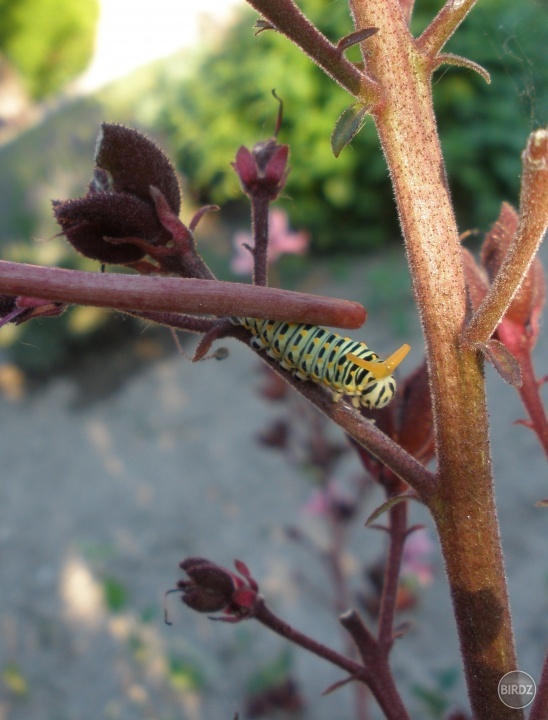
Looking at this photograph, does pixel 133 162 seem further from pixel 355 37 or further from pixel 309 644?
pixel 309 644

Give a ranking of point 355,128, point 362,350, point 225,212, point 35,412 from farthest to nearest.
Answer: point 225,212, point 35,412, point 362,350, point 355,128

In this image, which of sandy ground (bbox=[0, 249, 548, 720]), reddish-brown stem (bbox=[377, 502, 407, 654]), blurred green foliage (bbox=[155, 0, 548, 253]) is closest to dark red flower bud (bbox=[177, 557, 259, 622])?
reddish-brown stem (bbox=[377, 502, 407, 654])

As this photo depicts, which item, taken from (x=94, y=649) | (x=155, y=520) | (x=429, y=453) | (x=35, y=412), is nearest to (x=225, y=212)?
(x=35, y=412)

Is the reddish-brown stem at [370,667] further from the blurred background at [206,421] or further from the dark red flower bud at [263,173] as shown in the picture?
the blurred background at [206,421]

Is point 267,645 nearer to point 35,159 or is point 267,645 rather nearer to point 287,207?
point 287,207

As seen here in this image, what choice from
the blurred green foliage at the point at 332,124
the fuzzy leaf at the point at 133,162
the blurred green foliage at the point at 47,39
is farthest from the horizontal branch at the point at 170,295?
the blurred green foliage at the point at 47,39

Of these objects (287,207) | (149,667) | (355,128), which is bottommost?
(149,667)

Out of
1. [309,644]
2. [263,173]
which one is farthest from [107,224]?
[309,644]
